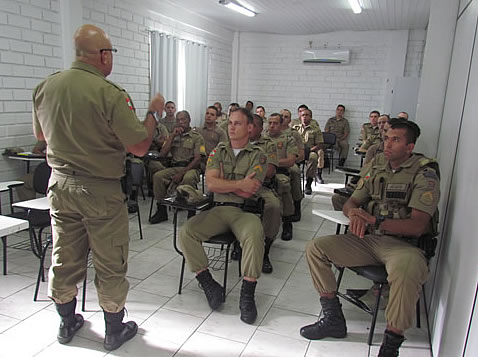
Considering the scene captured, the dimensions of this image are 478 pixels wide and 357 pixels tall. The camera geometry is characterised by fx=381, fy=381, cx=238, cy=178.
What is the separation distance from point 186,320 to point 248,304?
400 mm

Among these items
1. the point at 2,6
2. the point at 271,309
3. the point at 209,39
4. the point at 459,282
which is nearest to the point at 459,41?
the point at 459,282

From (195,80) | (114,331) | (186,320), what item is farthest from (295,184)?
(195,80)

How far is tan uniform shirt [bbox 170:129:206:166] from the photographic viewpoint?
4.56 metres

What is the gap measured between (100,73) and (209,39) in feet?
20.6

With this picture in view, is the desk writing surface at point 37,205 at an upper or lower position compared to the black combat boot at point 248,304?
upper

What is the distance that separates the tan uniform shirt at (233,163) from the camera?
2.81m

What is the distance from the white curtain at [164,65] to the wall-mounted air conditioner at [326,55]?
326cm

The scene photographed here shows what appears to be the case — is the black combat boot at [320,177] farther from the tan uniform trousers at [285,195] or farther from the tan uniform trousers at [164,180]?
the tan uniform trousers at [164,180]

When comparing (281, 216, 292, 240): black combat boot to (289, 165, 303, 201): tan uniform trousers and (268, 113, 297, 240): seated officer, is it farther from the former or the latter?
(289, 165, 303, 201): tan uniform trousers

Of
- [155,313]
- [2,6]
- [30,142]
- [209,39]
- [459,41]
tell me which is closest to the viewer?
[155,313]

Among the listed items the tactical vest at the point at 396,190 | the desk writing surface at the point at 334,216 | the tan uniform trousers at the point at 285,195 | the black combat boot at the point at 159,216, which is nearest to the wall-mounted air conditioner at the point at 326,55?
the tan uniform trousers at the point at 285,195

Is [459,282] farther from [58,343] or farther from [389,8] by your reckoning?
[389,8]

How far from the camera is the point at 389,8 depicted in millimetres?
5996

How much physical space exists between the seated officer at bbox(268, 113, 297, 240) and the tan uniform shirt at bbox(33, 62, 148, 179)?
2.18 meters
